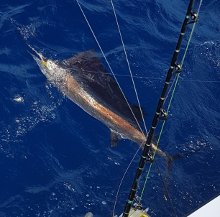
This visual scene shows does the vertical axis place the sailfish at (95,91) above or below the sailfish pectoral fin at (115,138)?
above

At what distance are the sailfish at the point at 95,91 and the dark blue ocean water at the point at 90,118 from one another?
0.21m

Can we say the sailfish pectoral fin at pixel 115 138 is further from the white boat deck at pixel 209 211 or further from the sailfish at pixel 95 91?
the white boat deck at pixel 209 211

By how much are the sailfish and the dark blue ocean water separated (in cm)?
21

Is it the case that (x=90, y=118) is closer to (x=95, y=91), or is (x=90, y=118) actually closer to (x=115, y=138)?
(x=95, y=91)

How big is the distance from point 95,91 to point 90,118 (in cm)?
72

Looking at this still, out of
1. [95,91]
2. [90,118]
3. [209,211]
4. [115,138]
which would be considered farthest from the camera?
[95,91]

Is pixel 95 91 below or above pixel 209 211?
above

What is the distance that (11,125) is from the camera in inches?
286

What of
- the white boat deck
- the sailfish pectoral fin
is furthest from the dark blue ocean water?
the white boat deck

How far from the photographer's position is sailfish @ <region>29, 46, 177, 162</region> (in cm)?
754

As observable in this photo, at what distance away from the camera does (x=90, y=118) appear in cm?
793

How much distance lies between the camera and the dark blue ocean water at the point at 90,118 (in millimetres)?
6707

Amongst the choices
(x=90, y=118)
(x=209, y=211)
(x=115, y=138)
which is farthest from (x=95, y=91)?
(x=209, y=211)

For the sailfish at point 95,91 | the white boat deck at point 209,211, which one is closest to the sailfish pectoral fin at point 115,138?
the sailfish at point 95,91
